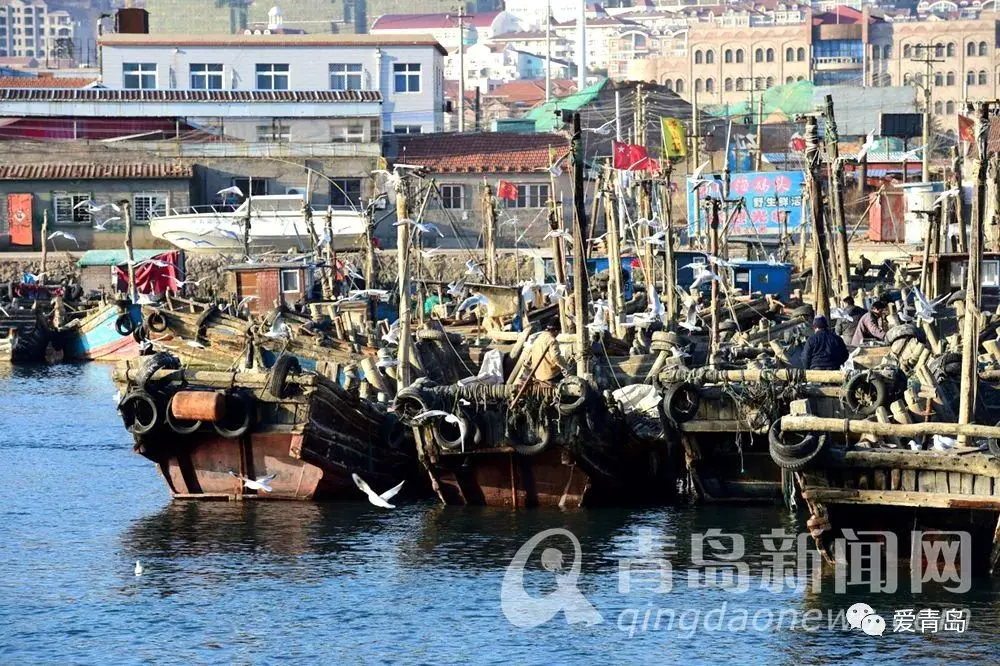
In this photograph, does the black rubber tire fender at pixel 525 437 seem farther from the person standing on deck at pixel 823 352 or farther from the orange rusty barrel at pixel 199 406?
the person standing on deck at pixel 823 352

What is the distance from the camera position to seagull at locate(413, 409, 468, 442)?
24.0m

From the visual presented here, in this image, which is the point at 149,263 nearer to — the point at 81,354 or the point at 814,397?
the point at 81,354

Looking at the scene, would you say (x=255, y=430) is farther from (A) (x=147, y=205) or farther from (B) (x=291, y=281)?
(A) (x=147, y=205)

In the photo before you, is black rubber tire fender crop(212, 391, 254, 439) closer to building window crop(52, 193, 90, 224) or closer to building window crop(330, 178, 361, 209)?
building window crop(330, 178, 361, 209)

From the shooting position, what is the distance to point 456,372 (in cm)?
3006

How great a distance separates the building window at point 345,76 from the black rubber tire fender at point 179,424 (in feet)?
179

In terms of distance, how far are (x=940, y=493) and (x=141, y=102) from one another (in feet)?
183

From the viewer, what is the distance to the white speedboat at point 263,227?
206ft

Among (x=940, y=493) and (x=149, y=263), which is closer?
(x=940, y=493)

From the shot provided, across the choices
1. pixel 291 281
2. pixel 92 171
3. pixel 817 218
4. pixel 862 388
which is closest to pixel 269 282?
pixel 291 281

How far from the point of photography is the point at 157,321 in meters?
40.7

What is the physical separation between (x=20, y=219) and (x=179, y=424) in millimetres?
43486

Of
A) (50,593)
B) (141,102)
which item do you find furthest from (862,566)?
(141,102)

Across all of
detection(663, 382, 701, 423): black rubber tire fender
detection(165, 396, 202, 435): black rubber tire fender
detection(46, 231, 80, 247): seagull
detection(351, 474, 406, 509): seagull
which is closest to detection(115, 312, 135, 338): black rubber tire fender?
detection(46, 231, 80, 247): seagull
